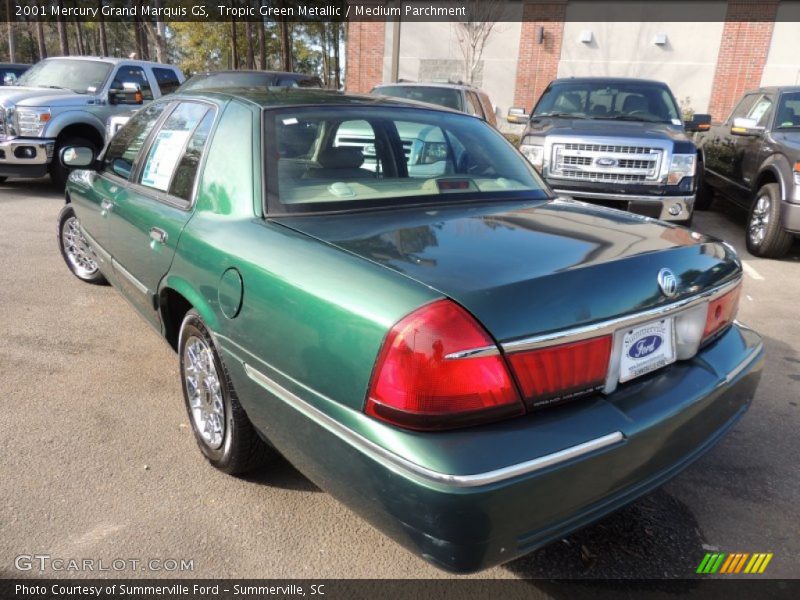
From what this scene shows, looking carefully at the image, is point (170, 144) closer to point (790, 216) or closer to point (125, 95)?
point (790, 216)

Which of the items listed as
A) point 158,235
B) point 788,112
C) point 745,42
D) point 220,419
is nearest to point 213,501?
point 220,419

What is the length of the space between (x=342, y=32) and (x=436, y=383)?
3977cm

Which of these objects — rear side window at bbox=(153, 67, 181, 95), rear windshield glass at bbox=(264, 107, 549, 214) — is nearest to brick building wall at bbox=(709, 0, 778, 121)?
rear side window at bbox=(153, 67, 181, 95)

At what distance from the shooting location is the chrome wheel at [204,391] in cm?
266

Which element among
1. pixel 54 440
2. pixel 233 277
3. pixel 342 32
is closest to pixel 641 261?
pixel 233 277

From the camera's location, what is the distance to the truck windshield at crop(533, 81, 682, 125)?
24.3 feet

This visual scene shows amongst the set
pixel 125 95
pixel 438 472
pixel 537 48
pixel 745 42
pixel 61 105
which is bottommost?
pixel 438 472

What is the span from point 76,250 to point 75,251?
3 centimetres

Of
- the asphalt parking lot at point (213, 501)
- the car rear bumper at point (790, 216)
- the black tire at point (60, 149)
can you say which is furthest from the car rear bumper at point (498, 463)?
the black tire at point (60, 149)

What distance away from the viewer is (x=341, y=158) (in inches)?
114

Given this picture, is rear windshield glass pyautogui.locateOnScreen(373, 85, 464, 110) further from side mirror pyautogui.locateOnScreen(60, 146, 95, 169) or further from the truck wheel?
side mirror pyautogui.locateOnScreen(60, 146, 95, 169)

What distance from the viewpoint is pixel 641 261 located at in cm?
208

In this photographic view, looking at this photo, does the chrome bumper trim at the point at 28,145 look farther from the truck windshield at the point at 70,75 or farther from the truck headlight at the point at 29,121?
the truck windshield at the point at 70,75

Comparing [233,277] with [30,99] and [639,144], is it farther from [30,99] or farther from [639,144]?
[30,99]
